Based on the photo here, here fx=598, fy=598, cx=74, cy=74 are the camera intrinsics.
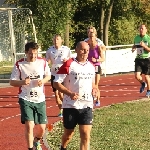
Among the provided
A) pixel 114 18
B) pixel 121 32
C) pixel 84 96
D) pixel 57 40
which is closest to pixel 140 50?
pixel 57 40

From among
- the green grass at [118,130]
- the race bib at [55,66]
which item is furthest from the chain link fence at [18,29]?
the race bib at [55,66]

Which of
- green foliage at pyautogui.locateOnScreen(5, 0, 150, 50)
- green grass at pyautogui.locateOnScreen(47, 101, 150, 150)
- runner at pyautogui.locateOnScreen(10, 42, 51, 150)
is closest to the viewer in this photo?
runner at pyautogui.locateOnScreen(10, 42, 51, 150)

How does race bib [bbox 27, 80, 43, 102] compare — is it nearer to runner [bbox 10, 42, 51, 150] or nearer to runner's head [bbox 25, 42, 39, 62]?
runner [bbox 10, 42, 51, 150]

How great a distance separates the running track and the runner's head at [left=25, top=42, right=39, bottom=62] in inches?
73.6

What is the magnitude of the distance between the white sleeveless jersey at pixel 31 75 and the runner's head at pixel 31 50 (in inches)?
4.6

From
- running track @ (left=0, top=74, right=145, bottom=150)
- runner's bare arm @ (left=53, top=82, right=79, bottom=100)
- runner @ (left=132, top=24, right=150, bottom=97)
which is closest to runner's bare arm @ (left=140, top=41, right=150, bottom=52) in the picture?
runner @ (left=132, top=24, right=150, bottom=97)

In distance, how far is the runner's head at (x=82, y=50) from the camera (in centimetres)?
909

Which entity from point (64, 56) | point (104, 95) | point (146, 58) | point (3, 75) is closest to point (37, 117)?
point (64, 56)

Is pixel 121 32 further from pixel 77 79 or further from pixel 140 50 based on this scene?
pixel 77 79

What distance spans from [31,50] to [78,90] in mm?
1305

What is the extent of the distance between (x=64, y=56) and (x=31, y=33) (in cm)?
1429

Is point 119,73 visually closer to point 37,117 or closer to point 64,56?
point 64,56

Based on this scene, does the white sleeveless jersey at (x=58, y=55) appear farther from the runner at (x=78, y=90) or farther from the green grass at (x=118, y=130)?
the runner at (x=78, y=90)

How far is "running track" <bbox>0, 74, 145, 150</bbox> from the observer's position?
39.8ft
